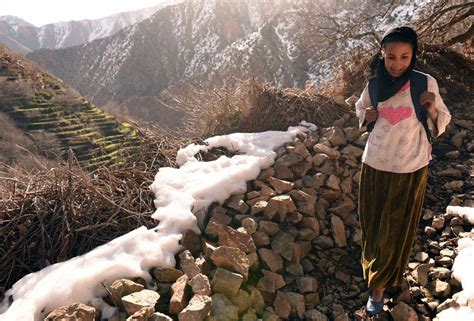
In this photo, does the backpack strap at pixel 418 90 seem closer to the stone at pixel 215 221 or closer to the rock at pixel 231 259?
the rock at pixel 231 259

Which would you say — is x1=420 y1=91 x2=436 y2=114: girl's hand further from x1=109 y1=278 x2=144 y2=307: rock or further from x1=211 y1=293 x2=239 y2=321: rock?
x1=109 y1=278 x2=144 y2=307: rock

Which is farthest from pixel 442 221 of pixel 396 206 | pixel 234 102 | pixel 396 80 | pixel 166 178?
pixel 234 102

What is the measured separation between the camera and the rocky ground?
6.42 feet

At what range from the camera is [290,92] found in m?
4.28

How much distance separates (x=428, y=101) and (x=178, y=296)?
170cm

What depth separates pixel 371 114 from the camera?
2.00 meters

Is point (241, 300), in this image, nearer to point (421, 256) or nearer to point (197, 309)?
point (197, 309)

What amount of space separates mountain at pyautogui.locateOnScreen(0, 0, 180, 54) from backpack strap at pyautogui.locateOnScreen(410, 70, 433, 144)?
536 ft

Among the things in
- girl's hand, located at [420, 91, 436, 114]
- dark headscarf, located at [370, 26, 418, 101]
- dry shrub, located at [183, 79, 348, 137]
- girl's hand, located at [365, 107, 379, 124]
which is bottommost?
dry shrub, located at [183, 79, 348, 137]


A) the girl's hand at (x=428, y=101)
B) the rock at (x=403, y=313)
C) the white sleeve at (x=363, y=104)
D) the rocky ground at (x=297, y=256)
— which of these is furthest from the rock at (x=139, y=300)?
the girl's hand at (x=428, y=101)

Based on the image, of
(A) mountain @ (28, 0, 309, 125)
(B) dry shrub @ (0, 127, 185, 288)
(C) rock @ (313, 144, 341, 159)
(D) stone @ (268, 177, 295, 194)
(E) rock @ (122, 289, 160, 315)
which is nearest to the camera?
(E) rock @ (122, 289, 160, 315)

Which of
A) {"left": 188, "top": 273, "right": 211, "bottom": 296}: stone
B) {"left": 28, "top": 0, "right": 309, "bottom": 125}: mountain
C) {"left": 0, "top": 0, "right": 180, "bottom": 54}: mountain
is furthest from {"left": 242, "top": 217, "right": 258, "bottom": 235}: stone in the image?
{"left": 0, "top": 0, "right": 180, "bottom": 54}: mountain

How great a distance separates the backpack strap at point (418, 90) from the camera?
1.85m

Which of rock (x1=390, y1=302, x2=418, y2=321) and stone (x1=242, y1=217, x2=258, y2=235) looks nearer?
rock (x1=390, y1=302, x2=418, y2=321)
